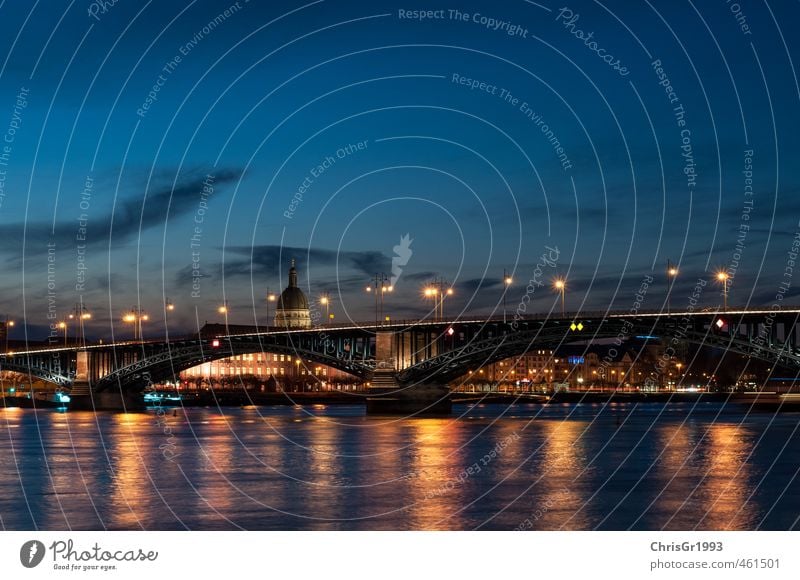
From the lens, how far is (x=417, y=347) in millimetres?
110562

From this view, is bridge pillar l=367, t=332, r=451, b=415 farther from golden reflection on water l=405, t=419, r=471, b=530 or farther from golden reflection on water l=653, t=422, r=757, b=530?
golden reflection on water l=653, t=422, r=757, b=530

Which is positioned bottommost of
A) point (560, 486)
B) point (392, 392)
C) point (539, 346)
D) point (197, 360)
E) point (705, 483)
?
point (392, 392)

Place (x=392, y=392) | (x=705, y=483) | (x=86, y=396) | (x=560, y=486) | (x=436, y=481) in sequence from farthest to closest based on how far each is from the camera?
(x=86, y=396), (x=392, y=392), (x=436, y=481), (x=705, y=483), (x=560, y=486)

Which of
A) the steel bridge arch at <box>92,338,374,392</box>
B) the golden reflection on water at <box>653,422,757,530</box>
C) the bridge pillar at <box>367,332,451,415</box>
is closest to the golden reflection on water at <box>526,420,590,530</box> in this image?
the golden reflection on water at <box>653,422,757,530</box>

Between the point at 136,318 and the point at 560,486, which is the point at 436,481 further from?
the point at 136,318

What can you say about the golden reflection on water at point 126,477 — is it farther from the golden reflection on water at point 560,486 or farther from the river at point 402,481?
the golden reflection on water at point 560,486

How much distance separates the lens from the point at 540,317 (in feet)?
320

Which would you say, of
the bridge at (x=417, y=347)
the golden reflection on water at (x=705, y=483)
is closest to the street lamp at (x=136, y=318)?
the bridge at (x=417, y=347)

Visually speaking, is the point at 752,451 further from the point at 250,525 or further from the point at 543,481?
the point at 250,525

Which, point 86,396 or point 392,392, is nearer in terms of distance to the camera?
point 392,392

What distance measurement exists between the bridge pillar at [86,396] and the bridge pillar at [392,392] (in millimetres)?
39300

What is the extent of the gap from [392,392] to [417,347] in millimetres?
5130

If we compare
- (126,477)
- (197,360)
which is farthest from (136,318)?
(126,477)
